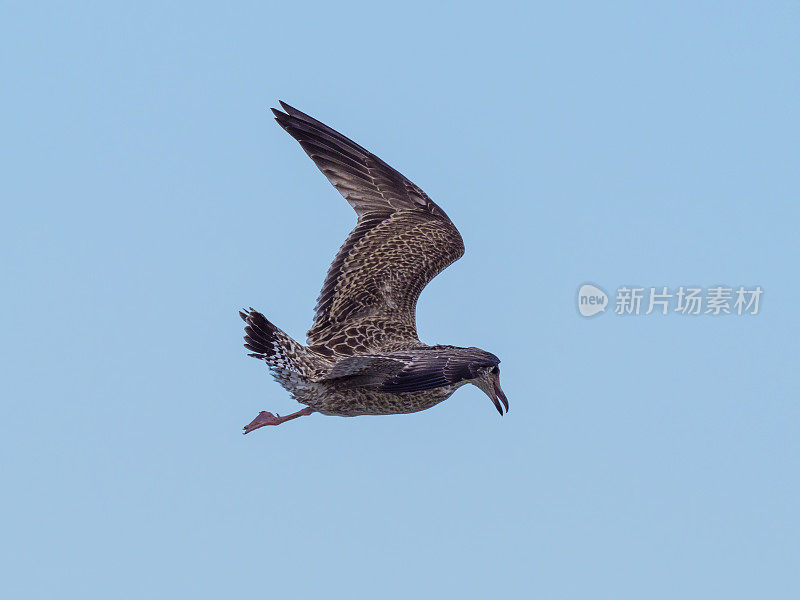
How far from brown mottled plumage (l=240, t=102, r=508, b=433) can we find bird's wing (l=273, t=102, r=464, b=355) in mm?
14

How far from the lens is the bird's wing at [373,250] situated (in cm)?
1669

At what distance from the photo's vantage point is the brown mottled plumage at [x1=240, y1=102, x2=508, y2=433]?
14516 mm

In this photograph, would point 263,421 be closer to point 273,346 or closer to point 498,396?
point 273,346

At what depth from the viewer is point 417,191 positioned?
1898 centimetres

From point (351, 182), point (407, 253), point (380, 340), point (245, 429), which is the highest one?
point (351, 182)

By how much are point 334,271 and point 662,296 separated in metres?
4.92

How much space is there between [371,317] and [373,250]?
3.96ft

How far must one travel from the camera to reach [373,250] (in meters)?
17.7

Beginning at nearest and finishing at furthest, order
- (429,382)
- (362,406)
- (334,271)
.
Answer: (429,382), (362,406), (334,271)

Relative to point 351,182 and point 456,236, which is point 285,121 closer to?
point 351,182

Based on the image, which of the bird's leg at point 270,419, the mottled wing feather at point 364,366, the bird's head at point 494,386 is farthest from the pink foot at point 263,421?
the bird's head at point 494,386

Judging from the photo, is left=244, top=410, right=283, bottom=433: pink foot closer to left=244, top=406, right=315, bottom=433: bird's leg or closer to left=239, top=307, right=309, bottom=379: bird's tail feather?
left=244, top=406, right=315, bottom=433: bird's leg

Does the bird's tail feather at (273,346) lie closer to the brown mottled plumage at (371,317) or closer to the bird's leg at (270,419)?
the brown mottled plumage at (371,317)

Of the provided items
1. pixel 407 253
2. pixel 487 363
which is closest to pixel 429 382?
pixel 487 363
